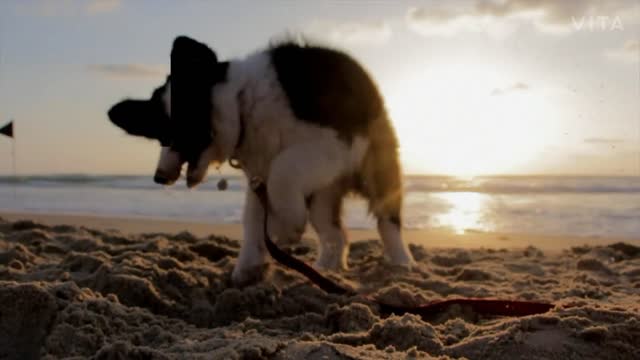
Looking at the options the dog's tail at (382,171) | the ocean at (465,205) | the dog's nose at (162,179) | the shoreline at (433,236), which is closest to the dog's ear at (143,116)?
the dog's nose at (162,179)

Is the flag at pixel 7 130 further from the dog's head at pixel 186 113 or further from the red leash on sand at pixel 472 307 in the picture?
the red leash on sand at pixel 472 307

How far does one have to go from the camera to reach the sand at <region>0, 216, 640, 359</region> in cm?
189

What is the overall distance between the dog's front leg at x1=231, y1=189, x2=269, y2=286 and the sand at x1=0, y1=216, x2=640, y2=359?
0.33 feet

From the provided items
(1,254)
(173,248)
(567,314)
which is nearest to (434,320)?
(567,314)

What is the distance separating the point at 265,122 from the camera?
3.47 m

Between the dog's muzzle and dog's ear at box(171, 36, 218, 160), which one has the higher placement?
dog's ear at box(171, 36, 218, 160)

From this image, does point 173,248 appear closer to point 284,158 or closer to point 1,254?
point 1,254

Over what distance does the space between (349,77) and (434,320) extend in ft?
5.11

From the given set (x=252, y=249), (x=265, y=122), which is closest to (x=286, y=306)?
(x=252, y=249)

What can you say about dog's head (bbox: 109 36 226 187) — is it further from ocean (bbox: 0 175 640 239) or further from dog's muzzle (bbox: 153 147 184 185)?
ocean (bbox: 0 175 640 239)

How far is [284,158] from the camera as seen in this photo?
3389 millimetres

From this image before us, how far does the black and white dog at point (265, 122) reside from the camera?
11.1 ft

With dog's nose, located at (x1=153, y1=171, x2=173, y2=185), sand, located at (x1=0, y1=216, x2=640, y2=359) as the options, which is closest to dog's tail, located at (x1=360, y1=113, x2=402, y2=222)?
sand, located at (x1=0, y1=216, x2=640, y2=359)

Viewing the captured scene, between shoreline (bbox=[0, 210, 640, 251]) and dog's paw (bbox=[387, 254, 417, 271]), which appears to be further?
shoreline (bbox=[0, 210, 640, 251])
